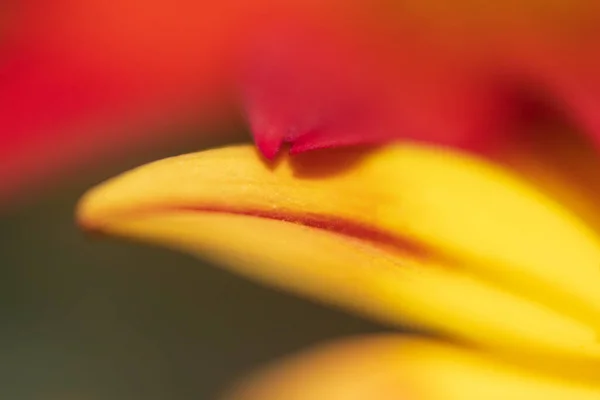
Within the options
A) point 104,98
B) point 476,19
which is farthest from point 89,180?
point 476,19

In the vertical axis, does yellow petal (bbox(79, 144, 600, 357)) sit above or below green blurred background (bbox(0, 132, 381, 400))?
above

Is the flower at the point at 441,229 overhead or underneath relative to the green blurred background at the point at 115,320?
overhead

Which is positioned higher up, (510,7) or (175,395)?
(510,7)

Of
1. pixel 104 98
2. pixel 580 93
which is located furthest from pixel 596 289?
pixel 104 98

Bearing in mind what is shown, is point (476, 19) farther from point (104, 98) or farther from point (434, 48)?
point (104, 98)
